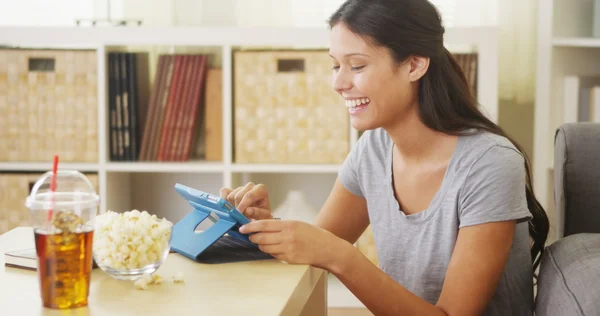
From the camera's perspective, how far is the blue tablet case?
124cm

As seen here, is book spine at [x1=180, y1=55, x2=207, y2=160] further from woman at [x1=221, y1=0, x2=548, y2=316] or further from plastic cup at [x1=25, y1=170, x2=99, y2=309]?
plastic cup at [x1=25, y1=170, x2=99, y2=309]

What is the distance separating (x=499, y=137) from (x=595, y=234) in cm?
24

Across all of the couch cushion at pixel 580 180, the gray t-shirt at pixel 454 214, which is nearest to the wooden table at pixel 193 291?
the gray t-shirt at pixel 454 214

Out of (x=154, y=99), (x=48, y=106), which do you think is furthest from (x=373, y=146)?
(x=48, y=106)

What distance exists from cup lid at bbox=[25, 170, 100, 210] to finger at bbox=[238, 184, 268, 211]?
1.30 ft

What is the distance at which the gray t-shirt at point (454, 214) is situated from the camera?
1.33m

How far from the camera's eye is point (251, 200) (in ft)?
4.65

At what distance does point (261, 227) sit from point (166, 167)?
1.51 metres

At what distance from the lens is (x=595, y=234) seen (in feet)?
4.32

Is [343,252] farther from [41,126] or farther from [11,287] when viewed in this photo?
[41,126]

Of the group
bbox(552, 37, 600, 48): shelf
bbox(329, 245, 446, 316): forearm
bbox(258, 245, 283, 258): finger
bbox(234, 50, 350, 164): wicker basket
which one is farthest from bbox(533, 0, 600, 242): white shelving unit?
bbox(258, 245, 283, 258): finger

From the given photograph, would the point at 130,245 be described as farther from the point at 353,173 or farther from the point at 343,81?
the point at 353,173

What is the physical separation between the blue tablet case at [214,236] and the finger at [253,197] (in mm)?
65

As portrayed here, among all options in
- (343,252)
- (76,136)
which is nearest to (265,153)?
(76,136)
